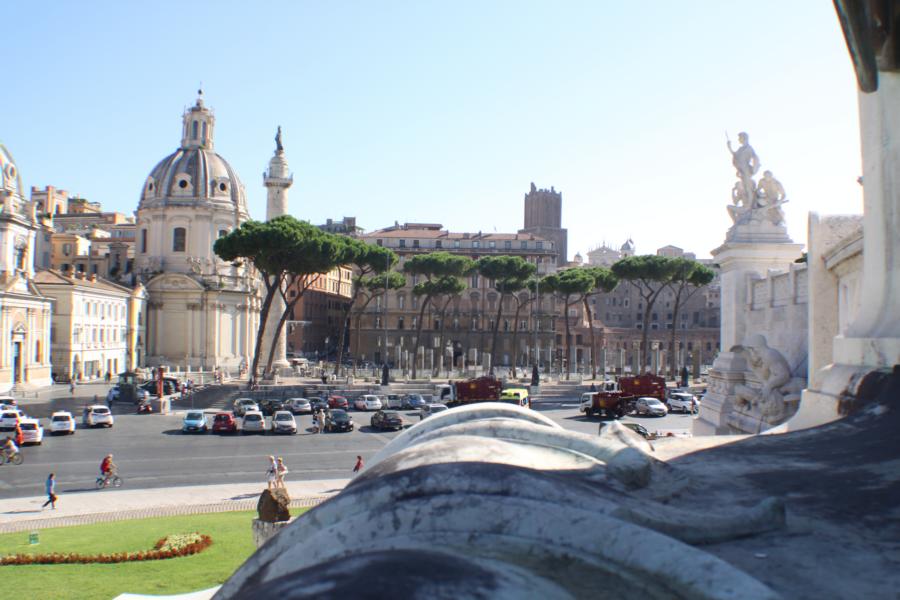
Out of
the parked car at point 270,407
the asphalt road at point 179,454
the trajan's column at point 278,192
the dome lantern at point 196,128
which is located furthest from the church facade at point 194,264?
the asphalt road at point 179,454

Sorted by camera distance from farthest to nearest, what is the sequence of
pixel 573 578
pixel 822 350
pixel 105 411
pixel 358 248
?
1. pixel 358 248
2. pixel 105 411
3. pixel 822 350
4. pixel 573 578

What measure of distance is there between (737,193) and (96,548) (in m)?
13.3

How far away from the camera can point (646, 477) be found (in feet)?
9.53

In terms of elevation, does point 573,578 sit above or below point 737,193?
below

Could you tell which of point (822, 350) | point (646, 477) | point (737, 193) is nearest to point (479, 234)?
point (737, 193)

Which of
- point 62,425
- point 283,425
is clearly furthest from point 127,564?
point 62,425

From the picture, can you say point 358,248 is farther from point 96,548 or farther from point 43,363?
point 96,548

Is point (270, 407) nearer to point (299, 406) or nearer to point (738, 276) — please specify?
point (299, 406)

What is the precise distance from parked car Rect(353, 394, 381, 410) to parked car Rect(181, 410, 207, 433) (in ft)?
29.9

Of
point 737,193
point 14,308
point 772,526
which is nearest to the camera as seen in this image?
point 772,526

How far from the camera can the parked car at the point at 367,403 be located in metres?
37.6

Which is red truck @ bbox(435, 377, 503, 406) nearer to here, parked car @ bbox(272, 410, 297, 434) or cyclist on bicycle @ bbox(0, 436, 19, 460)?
parked car @ bbox(272, 410, 297, 434)

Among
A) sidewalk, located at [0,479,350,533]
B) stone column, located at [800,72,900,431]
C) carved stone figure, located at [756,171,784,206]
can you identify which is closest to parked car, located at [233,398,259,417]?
sidewalk, located at [0,479,350,533]

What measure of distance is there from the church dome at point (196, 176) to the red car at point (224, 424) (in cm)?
3822
